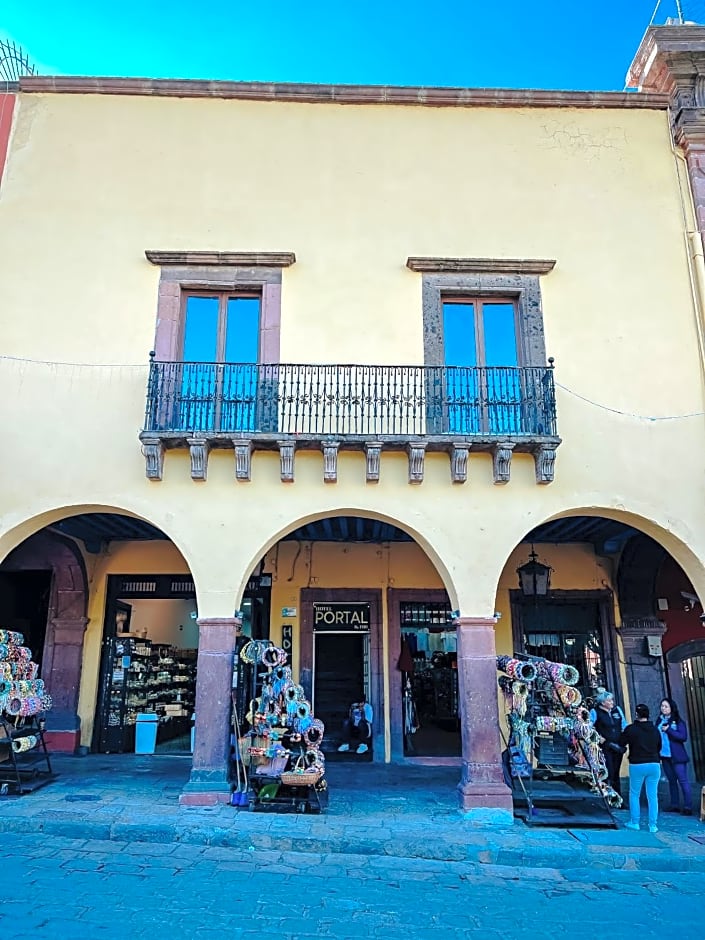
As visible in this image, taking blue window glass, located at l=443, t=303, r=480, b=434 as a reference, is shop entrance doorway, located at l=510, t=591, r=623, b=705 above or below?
below

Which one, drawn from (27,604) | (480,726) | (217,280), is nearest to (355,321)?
(217,280)

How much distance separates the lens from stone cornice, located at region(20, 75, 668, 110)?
36.6 ft

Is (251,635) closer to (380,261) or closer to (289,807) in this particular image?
(289,807)

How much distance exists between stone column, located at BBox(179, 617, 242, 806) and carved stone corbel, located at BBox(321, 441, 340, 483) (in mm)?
2202

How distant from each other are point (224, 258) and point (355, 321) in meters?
2.10

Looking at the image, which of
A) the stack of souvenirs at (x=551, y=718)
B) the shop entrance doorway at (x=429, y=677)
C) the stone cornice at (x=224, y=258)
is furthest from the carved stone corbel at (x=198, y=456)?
the shop entrance doorway at (x=429, y=677)

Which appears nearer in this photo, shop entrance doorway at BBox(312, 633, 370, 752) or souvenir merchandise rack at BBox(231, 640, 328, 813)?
souvenir merchandise rack at BBox(231, 640, 328, 813)

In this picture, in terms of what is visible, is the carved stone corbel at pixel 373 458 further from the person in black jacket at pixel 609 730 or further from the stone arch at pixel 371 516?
the person in black jacket at pixel 609 730

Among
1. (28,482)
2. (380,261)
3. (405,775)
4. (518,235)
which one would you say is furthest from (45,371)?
(405,775)

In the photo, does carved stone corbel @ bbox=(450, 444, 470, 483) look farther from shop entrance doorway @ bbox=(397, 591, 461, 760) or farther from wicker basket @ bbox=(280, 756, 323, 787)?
shop entrance doorway @ bbox=(397, 591, 461, 760)

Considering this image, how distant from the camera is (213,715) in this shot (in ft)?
29.4

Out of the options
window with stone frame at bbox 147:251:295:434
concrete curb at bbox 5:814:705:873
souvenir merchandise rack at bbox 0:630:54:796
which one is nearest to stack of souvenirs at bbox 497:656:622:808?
concrete curb at bbox 5:814:705:873

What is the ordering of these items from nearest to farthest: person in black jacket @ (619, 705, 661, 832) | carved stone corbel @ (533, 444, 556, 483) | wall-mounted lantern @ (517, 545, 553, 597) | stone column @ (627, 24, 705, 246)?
1. person in black jacket @ (619, 705, 661, 832)
2. carved stone corbel @ (533, 444, 556, 483)
3. stone column @ (627, 24, 705, 246)
4. wall-mounted lantern @ (517, 545, 553, 597)

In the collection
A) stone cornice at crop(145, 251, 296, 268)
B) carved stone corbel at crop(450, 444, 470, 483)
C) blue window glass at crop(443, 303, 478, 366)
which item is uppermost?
stone cornice at crop(145, 251, 296, 268)
